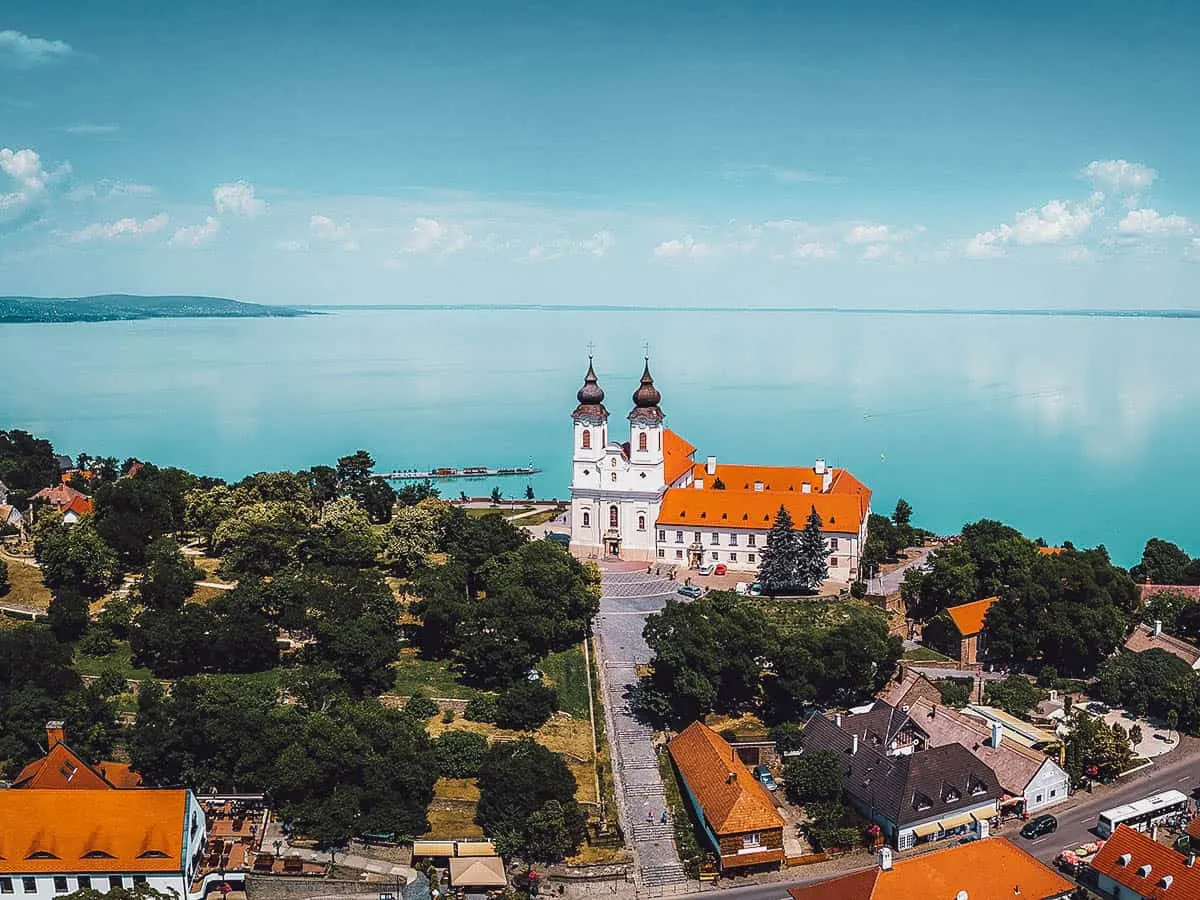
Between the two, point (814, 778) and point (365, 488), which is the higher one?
point (365, 488)

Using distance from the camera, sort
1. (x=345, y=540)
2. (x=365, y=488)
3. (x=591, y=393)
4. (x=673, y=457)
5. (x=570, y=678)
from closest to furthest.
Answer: (x=570, y=678) < (x=345, y=540) < (x=591, y=393) < (x=673, y=457) < (x=365, y=488)

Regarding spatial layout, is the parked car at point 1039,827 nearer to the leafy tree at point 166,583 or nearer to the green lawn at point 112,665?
the green lawn at point 112,665

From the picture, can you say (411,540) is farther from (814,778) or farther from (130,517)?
(814,778)

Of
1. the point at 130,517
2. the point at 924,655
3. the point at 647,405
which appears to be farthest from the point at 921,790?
the point at 130,517

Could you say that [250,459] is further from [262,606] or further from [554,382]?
[554,382]

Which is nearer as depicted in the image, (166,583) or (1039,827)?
(1039,827)
